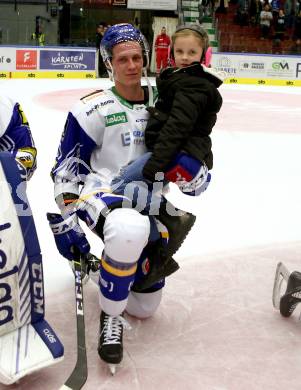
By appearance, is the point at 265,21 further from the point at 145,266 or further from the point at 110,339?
the point at 110,339

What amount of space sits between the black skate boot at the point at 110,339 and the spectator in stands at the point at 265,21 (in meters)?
12.5

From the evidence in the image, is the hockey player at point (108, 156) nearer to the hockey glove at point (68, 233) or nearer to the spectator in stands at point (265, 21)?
the hockey glove at point (68, 233)

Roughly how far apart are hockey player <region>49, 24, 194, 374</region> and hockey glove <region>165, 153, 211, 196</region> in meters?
0.16

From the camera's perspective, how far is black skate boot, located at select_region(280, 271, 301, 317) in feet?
7.22

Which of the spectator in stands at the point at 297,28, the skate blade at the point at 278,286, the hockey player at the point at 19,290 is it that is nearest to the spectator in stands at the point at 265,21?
the spectator in stands at the point at 297,28

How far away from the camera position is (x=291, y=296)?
7.25 feet

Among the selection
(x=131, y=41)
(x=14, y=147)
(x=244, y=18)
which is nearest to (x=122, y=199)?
(x=14, y=147)

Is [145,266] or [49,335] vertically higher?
[145,266]

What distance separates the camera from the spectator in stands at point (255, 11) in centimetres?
1399

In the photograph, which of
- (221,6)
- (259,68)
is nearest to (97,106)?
(259,68)

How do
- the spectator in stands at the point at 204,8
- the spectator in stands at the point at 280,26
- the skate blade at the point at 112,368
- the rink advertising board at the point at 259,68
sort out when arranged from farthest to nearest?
the spectator in stands at the point at 204,8, the spectator in stands at the point at 280,26, the rink advertising board at the point at 259,68, the skate blade at the point at 112,368

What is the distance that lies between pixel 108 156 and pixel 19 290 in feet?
1.92

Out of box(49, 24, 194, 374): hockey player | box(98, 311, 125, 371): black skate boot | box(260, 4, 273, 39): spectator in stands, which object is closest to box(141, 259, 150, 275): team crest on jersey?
box(49, 24, 194, 374): hockey player

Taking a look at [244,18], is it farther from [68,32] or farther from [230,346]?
[230,346]
